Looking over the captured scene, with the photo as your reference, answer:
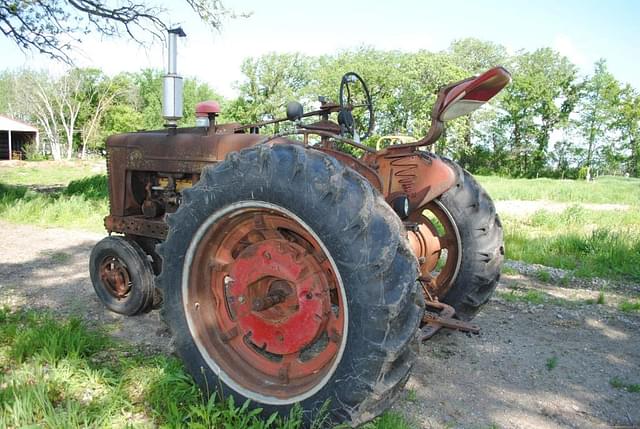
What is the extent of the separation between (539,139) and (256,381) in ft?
165

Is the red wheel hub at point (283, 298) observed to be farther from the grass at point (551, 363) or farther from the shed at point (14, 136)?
the shed at point (14, 136)

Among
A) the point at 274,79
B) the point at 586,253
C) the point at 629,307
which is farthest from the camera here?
the point at 274,79

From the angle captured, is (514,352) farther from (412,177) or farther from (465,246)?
(412,177)

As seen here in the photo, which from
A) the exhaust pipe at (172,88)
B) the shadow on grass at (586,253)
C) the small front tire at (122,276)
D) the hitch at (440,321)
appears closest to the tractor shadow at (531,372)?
the hitch at (440,321)

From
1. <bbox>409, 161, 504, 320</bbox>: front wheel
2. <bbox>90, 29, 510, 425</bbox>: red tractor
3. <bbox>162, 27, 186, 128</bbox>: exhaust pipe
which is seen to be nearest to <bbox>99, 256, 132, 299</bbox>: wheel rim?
<bbox>90, 29, 510, 425</bbox>: red tractor

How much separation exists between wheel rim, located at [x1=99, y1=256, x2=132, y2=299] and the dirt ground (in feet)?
0.60

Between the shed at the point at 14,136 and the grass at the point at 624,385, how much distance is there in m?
48.5

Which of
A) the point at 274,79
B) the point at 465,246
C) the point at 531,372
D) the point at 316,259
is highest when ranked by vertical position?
the point at 274,79

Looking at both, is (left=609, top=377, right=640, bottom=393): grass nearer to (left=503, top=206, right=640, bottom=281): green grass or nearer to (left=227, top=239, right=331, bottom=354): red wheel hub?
(left=227, top=239, right=331, bottom=354): red wheel hub

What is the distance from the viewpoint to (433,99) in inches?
1612

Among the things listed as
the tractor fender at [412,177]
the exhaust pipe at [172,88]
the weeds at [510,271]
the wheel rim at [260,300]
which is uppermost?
the exhaust pipe at [172,88]

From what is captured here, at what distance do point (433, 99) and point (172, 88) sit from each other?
3938 cm

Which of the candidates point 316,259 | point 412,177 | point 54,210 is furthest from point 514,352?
point 54,210

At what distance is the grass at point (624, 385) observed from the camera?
9.44 feet
